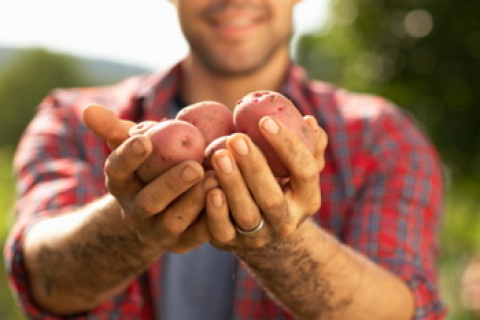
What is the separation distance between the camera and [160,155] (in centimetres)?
244

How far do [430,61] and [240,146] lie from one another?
9091 millimetres

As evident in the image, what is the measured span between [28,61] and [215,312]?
4749cm

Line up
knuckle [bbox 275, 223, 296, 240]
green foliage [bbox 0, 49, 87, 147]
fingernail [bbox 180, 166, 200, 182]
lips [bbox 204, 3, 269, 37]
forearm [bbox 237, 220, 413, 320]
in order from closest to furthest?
fingernail [bbox 180, 166, 200, 182], knuckle [bbox 275, 223, 296, 240], forearm [bbox 237, 220, 413, 320], lips [bbox 204, 3, 269, 37], green foliage [bbox 0, 49, 87, 147]

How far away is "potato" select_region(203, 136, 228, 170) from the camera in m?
2.46

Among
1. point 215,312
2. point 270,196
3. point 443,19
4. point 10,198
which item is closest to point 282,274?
point 270,196

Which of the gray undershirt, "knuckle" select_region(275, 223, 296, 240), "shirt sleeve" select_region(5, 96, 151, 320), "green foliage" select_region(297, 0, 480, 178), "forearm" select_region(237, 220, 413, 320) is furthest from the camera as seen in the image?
"green foliage" select_region(297, 0, 480, 178)

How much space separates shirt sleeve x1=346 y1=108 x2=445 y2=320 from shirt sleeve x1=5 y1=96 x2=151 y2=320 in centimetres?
96

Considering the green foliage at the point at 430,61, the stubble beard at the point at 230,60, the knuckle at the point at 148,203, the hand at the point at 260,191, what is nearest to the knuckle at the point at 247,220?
the hand at the point at 260,191

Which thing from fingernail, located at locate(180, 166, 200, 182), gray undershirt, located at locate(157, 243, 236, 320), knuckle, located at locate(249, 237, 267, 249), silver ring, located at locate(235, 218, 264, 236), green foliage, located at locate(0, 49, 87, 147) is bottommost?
green foliage, located at locate(0, 49, 87, 147)

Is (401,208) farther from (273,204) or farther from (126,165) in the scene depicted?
(126,165)

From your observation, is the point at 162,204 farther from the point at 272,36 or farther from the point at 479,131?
the point at 479,131

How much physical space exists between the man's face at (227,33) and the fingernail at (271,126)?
1487mm

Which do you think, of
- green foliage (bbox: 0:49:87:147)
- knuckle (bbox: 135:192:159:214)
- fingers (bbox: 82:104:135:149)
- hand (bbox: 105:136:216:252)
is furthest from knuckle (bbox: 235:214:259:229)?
green foliage (bbox: 0:49:87:147)

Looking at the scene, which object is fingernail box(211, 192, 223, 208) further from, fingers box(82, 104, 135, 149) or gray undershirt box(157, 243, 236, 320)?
gray undershirt box(157, 243, 236, 320)
